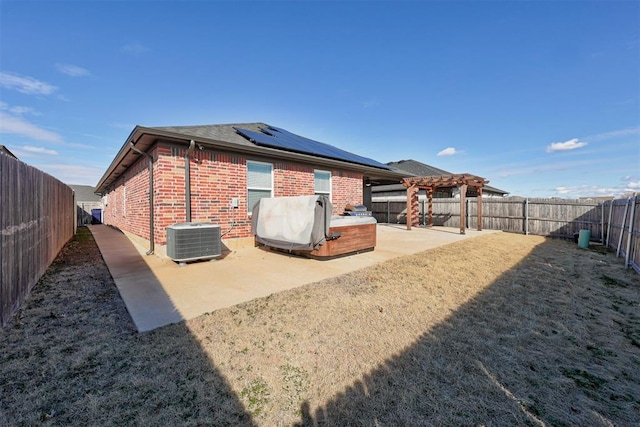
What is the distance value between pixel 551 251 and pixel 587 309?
559 centimetres

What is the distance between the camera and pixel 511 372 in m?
2.17

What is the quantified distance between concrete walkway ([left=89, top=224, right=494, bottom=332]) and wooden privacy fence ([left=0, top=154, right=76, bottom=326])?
1.05m

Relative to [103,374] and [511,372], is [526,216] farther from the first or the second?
[103,374]

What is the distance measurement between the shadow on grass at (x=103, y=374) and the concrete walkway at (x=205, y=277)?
336 millimetres

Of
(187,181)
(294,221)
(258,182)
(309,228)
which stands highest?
(258,182)

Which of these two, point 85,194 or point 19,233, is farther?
point 85,194

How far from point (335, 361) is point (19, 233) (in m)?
4.49

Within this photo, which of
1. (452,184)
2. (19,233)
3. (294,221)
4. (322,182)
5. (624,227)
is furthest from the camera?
(452,184)

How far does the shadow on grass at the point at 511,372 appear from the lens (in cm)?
172

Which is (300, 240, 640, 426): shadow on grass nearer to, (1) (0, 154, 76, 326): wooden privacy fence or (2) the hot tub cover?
(2) the hot tub cover

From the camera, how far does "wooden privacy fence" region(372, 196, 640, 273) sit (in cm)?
691

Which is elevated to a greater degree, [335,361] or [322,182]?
[322,182]

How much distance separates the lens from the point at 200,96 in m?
11.2

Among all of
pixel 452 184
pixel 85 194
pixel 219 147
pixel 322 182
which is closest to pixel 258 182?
pixel 219 147
